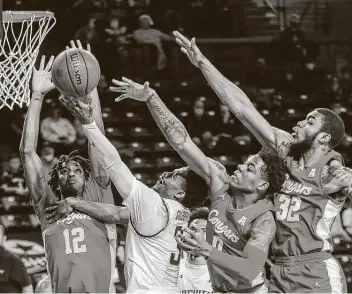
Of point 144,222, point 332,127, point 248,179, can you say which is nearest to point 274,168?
point 248,179

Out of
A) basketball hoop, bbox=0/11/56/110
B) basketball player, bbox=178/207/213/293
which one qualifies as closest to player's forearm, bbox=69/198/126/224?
basketball player, bbox=178/207/213/293

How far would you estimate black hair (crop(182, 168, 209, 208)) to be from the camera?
5379 mm

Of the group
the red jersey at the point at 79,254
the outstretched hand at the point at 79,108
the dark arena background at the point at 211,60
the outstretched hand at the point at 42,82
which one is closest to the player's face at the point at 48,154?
the dark arena background at the point at 211,60

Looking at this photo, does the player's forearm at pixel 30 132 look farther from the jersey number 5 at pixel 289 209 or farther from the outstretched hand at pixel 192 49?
the jersey number 5 at pixel 289 209

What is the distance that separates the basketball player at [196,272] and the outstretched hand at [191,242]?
4.88ft

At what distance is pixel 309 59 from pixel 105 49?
2.25 meters

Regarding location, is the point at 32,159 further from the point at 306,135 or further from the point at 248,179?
the point at 306,135

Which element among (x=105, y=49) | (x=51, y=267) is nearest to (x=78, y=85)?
(x=51, y=267)

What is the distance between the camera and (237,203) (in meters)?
4.88

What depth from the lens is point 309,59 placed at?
8859 mm

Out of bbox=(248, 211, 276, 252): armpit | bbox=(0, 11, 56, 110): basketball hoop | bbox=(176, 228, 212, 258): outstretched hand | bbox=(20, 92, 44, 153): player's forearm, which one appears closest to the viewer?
bbox=(176, 228, 212, 258): outstretched hand

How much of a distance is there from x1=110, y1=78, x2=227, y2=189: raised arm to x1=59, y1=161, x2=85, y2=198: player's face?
0.55 meters

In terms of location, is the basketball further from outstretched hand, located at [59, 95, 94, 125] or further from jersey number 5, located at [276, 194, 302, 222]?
jersey number 5, located at [276, 194, 302, 222]

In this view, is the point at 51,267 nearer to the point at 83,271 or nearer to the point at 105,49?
the point at 83,271
